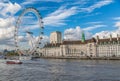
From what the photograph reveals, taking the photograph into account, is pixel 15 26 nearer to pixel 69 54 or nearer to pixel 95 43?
pixel 95 43

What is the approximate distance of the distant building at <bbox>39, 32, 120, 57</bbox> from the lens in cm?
12688

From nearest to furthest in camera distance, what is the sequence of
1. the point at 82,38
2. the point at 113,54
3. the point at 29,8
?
the point at 29,8, the point at 113,54, the point at 82,38

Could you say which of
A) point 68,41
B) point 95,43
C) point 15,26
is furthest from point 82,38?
point 15,26

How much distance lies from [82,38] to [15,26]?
Result: 74.8 metres

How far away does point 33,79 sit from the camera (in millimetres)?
35938

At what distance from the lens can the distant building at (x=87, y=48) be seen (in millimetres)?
126875

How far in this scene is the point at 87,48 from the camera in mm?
139375

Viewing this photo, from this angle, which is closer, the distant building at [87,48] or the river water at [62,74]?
the river water at [62,74]

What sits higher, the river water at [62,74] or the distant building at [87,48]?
the distant building at [87,48]

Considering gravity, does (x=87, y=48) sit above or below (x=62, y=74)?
above

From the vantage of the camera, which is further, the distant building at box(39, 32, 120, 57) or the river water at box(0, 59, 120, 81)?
the distant building at box(39, 32, 120, 57)

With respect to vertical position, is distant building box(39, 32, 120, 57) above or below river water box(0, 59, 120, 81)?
above

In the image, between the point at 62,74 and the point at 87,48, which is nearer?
the point at 62,74

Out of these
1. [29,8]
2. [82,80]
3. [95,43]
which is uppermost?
[29,8]
